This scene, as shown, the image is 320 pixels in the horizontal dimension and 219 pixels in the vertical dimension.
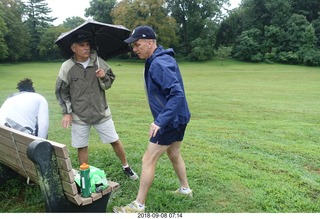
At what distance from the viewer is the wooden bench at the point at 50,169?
9.39ft

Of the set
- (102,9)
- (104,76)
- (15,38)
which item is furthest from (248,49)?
(104,76)

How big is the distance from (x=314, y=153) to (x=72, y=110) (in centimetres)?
413

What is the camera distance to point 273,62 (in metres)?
48.2

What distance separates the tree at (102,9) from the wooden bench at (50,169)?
2361 inches

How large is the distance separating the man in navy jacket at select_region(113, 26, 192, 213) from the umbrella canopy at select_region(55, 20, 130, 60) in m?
0.93

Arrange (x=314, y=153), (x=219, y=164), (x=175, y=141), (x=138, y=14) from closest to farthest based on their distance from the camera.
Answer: (x=175, y=141) → (x=219, y=164) → (x=314, y=153) → (x=138, y=14)

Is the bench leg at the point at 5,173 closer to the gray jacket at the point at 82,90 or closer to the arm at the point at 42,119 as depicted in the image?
the arm at the point at 42,119

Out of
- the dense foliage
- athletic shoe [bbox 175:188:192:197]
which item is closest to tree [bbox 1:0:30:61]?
the dense foliage

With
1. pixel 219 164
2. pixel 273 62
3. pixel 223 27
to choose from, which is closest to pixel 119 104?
pixel 219 164

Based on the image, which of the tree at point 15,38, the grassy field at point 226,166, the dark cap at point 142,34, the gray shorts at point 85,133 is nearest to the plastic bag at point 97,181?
the grassy field at point 226,166

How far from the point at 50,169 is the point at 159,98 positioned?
1217 millimetres

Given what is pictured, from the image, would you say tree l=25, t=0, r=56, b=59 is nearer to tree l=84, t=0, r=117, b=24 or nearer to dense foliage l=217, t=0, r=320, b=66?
tree l=84, t=0, r=117, b=24

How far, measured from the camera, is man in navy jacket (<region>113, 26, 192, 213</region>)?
3.27m

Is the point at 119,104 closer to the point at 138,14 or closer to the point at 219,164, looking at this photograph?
the point at 219,164
